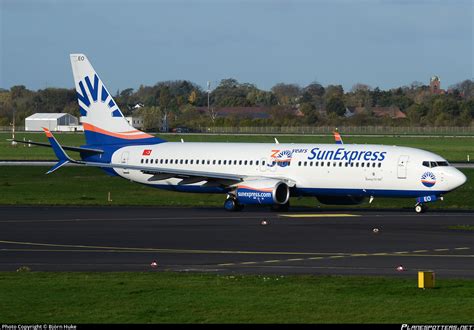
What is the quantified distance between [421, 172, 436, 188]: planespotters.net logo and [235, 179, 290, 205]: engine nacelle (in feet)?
23.2

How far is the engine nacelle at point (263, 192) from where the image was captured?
5669cm

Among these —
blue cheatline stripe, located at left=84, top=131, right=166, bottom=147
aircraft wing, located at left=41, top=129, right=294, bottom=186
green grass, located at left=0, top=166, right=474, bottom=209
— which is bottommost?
green grass, located at left=0, top=166, right=474, bottom=209

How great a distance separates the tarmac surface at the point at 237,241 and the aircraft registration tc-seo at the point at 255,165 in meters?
1.28

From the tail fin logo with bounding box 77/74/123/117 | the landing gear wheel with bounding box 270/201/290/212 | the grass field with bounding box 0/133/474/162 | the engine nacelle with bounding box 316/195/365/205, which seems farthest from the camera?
the grass field with bounding box 0/133/474/162

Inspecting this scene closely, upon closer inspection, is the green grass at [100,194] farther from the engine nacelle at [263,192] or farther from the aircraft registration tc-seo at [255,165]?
the engine nacelle at [263,192]

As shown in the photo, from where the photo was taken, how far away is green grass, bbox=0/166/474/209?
63906 mm

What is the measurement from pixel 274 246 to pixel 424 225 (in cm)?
1104

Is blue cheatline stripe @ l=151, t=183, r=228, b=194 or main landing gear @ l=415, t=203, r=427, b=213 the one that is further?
blue cheatline stripe @ l=151, t=183, r=228, b=194

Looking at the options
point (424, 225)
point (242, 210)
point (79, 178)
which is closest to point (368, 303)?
point (424, 225)

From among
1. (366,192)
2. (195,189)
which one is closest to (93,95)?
(195,189)

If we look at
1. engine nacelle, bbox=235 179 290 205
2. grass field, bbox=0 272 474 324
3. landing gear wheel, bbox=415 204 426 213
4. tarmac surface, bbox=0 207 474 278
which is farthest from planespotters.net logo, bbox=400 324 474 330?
engine nacelle, bbox=235 179 290 205

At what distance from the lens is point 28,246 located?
39.6 m

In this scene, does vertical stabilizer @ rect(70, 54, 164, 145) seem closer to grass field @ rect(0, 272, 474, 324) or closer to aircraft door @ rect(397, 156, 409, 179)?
aircraft door @ rect(397, 156, 409, 179)

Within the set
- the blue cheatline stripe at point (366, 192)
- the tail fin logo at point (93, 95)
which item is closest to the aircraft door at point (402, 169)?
the blue cheatline stripe at point (366, 192)
